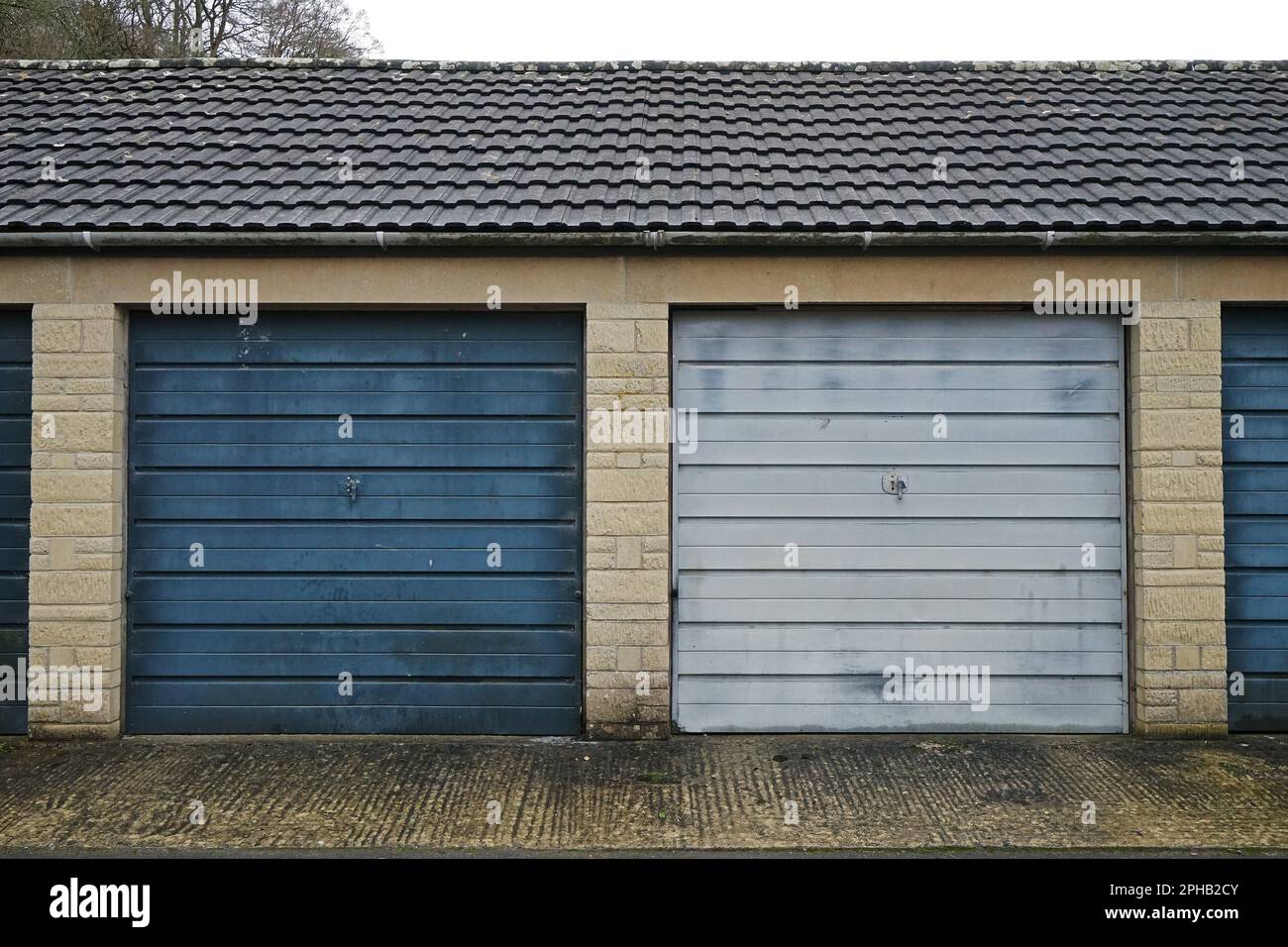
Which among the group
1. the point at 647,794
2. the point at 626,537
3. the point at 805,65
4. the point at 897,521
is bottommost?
the point at 647,794

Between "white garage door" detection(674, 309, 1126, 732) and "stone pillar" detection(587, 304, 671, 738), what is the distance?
227mm

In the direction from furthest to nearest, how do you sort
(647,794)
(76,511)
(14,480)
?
1. (14,480)
2. (76,511)
3. (647,794)

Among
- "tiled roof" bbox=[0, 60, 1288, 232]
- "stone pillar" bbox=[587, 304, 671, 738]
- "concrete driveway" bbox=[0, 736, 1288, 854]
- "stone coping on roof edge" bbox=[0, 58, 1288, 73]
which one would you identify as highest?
"stone coping on roof edge" bbox=[0, 58, 1288, 73]

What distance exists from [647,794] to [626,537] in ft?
5.58

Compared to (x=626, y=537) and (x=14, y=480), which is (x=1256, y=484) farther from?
(x=14, y=480)

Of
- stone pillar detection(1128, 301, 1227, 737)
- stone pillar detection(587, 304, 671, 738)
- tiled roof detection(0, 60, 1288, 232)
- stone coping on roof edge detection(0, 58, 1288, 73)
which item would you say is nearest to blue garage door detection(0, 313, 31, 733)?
tiled roof detection(0, 60, 1288, 232)

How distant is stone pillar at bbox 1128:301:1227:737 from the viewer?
6230 mm

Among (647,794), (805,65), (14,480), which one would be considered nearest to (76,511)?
(14,480)

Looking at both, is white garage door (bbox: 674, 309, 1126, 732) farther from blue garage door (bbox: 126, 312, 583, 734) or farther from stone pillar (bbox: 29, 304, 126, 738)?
stone pillar (bbox: 29, 304, 126, 738)

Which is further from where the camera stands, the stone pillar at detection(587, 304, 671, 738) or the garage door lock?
the garage door lock

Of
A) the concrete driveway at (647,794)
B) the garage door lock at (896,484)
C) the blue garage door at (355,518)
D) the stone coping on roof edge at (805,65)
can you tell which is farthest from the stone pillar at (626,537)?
the stone coping on roof edge at (805,65)

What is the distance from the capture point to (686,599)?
6.45m

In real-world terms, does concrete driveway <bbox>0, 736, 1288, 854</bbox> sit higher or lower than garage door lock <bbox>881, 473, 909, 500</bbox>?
lower

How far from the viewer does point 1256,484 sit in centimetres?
645
